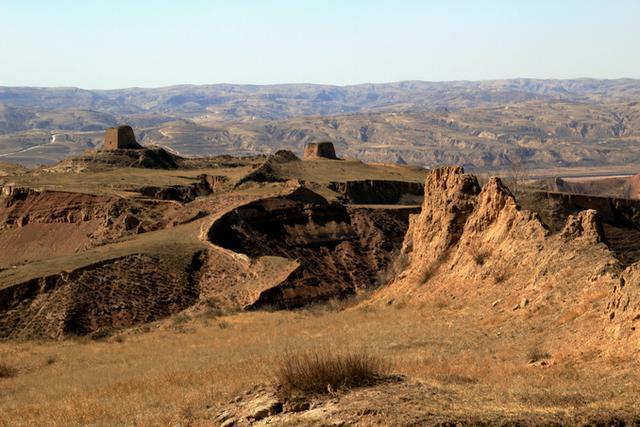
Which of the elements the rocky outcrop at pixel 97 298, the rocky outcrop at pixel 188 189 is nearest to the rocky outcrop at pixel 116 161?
the rocky outcrop at pixel 188 189

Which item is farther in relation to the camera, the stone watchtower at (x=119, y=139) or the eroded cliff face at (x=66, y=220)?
the stone watchtower at (x=119, y=139)

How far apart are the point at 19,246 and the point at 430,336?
36861 millimetres

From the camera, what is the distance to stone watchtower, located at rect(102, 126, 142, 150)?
258 ft

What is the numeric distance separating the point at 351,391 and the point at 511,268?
12.2 meters

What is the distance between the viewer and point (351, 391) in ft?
37.6

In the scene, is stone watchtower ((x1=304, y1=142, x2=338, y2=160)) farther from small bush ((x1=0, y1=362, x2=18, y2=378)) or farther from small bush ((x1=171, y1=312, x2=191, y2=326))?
small bush ((x1=0, y1=362, x2=18, y2=378))

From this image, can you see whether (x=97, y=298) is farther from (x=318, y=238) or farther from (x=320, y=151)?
(x=320, y=151)

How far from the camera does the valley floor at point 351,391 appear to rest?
10484mm

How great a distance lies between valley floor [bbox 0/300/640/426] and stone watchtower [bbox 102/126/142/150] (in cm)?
5044

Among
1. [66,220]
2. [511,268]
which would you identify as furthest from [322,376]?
[66,220]

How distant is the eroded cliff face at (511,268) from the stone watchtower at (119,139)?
51.8m

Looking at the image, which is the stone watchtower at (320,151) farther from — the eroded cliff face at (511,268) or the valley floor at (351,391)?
the valley floor at (351,391)

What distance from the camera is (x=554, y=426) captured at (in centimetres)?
955

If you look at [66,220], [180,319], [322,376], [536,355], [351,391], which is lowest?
[66,220]
